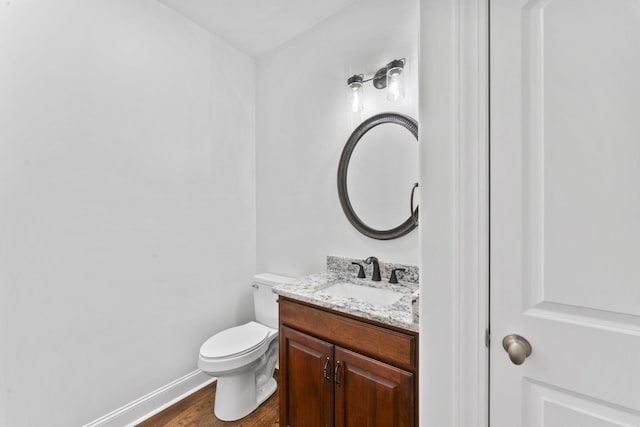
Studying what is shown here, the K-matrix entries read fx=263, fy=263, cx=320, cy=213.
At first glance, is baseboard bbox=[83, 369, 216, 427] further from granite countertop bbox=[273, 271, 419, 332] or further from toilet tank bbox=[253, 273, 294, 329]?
granite countertop bbox=[273, 271, 419, 332]

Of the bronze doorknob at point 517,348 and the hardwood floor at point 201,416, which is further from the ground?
the bronze doorknob at point 517,348

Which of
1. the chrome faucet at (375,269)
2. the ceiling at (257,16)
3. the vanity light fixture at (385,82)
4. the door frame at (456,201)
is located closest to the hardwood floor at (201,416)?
the chrome faucet at (375,269)


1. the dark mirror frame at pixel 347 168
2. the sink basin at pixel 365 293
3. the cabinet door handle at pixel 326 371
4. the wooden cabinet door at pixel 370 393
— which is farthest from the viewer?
the dark mirror frame at pixel 347 168

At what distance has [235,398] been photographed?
1.62m

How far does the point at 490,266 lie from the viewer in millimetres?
787

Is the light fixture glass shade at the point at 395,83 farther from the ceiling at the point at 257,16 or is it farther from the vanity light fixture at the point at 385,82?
the ceiling at the point at 257,16

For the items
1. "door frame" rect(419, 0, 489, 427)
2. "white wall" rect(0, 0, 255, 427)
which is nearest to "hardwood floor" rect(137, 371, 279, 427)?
"white wall" rect(0, 0, 255, 427)

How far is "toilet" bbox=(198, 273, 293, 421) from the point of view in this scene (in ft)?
5.08

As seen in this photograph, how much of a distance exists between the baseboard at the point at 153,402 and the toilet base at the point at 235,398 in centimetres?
29

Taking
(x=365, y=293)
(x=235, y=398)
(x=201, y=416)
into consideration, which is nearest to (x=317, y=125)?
(x=365, y=293)

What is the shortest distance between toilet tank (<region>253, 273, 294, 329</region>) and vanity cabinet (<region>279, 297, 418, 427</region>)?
0.58 m

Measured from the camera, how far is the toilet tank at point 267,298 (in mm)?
1997

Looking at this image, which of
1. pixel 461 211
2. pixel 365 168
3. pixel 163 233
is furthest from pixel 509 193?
pixel 163 233

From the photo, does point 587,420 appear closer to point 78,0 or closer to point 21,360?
point 21,360
